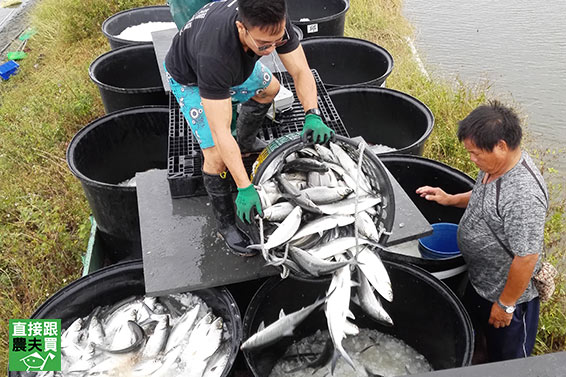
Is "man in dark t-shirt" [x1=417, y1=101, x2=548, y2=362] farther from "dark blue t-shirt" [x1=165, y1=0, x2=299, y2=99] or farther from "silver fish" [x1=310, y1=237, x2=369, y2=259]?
"dark blue t-shirt" [x1=165, y1=0, x2=299, y2=99]

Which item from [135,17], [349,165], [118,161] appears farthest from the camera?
[135,17]

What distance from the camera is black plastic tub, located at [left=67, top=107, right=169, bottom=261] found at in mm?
3689

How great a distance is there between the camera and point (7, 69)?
8.64 meters

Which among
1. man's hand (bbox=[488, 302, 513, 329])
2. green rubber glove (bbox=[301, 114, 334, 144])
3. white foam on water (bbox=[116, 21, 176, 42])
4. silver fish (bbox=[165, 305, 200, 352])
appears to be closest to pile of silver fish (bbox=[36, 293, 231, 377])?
silver fish (bbox=[165, 305, 200, 352])

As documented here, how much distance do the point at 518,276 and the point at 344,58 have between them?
4.16m

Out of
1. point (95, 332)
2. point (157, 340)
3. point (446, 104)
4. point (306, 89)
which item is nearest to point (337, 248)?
point (306, 89)

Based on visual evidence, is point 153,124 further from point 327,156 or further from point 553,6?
point 553,6

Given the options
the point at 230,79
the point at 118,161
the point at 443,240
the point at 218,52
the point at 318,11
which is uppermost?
the point at 218,52

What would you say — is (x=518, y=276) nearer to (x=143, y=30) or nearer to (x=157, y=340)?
(x=157, y=340)

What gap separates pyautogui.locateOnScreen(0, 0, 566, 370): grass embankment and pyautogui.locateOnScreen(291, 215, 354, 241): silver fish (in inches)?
84.6

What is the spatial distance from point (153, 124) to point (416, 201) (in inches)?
109

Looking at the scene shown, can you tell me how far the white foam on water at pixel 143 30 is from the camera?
22.8 ft

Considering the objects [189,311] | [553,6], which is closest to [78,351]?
[189,311]

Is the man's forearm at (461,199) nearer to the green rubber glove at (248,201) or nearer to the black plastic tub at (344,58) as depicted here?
the green rubber glove at (248,201)
